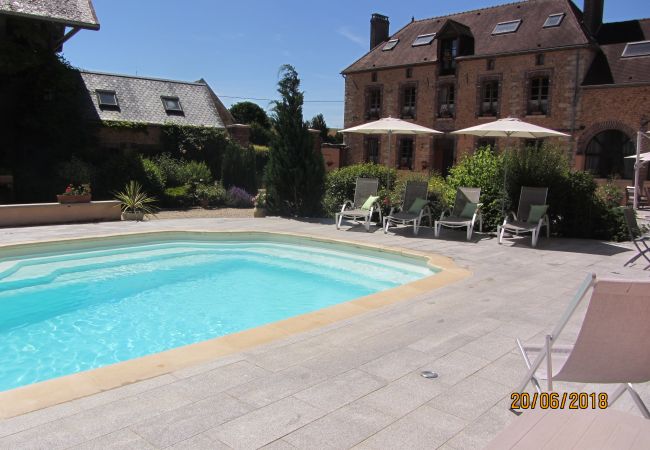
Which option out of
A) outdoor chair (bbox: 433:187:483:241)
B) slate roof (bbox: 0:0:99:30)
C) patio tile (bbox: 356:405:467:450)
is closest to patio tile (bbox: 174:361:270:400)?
patio tile (bbox: 356:405:467:450)

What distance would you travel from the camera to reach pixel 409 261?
802 centimetres

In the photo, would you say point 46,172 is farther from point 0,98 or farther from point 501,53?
point 501,53

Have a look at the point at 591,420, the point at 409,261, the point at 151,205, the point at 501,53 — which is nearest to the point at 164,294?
the point at 409,261

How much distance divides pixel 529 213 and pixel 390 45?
22160mm

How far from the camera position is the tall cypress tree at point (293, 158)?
12.7m

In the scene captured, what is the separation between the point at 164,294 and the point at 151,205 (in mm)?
8629

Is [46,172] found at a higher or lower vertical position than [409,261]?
higher

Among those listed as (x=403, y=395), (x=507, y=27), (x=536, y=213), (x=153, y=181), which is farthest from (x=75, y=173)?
(x=507, y=27)

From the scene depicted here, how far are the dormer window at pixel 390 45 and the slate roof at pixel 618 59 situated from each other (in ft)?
34.4

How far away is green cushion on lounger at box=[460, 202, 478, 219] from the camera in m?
9.81

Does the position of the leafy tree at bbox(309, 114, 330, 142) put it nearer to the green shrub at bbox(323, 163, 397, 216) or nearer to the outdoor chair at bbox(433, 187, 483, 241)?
the green shrub at bbox(323, 163, 397, 216)

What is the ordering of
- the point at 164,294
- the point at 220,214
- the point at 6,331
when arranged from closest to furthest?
the point at 6,331 < the point at 164,294 < the point at 220,214

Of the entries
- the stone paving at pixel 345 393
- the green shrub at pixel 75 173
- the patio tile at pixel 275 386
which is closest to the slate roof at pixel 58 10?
the green shrub at pixel 75 173

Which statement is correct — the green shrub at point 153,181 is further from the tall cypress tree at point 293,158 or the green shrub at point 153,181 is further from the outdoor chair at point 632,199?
the outdoor chair at point 632,199
